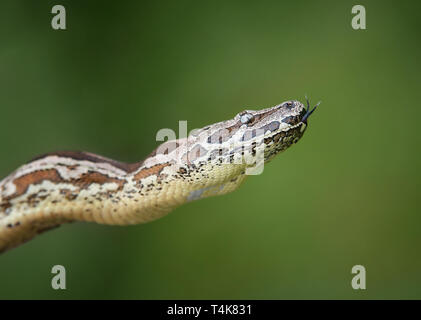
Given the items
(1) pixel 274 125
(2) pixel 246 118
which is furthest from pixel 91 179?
(1) pixel 274 125

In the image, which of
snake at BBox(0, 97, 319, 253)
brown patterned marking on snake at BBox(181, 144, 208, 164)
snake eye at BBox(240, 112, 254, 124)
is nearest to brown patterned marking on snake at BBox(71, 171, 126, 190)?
snake at BBox(0, 97, 319, 253)

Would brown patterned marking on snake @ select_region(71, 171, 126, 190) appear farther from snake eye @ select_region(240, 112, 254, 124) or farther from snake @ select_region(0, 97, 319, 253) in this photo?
snake eye @ select_region(240, 112, 254, 124)

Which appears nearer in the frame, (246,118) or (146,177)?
(246,118)

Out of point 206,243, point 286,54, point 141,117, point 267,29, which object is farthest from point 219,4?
point 206,243

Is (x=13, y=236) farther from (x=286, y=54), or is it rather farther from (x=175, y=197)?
(x=286, y=54)

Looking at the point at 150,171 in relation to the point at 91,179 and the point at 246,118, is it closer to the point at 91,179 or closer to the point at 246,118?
the point at 91,179

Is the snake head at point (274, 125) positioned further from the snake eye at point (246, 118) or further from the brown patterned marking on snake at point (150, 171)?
the brown patterned marking on snake at point (150, 171)

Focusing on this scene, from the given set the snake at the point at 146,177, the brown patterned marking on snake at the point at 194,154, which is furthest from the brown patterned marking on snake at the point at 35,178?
the brown patterned marking on snake at the point at 194,154
